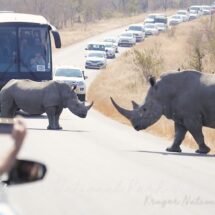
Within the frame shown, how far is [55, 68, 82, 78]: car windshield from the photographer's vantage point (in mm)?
48844

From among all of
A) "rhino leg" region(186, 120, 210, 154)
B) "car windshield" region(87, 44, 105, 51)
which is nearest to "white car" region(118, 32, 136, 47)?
"car windshield" region(87, 44, 105, 51)

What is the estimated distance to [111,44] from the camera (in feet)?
297

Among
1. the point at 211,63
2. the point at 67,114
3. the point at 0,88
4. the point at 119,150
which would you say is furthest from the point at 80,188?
the point at 211,63

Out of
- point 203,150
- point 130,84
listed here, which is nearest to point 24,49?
point 203,150

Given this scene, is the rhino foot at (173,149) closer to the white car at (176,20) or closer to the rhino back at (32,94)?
the rhino back at (32,94)

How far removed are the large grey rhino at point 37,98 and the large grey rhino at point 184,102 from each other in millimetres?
7419

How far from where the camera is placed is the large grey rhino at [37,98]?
3005cm

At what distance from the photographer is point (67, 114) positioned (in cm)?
3784

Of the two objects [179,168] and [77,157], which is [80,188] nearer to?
[179,168]

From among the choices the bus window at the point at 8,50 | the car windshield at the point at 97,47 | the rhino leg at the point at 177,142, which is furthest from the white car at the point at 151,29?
the rhino leg at the point at 177,142

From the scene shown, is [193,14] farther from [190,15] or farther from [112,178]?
[112,178]

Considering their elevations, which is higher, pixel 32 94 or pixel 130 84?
pixel 32 94

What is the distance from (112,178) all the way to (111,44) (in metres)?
75.3

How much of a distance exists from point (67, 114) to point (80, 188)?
2372 cm
